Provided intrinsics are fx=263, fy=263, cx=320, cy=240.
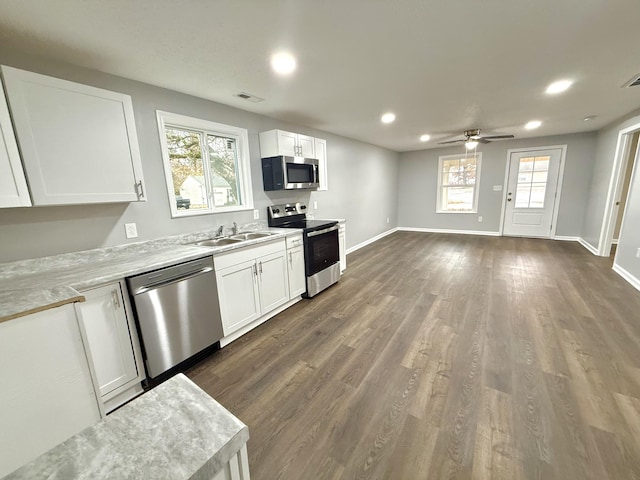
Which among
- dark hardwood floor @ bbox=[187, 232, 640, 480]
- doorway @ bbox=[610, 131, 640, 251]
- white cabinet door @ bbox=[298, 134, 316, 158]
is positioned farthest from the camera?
doorway @ bbox=[610, 131, 640, 251]

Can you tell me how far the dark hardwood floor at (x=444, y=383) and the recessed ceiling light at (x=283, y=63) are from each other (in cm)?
239

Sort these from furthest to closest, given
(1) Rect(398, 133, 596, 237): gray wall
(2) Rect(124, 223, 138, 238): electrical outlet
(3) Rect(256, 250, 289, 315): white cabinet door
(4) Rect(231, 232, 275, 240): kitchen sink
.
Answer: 1. (1) Rect(398, 133, 596, 237): gray wall
2. (4) Rect(231, 232, 275, 240): kitchen sink
3. (3) Rect(256, 250, 289, 315): white cabinet door
4. (2) Rect(124, 223, 138, 238): electrical outlet

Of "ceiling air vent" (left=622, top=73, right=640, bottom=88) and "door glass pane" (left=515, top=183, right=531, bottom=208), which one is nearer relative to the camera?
"ceiling air vent" (left=622, top=73, right=640, bottom=88)

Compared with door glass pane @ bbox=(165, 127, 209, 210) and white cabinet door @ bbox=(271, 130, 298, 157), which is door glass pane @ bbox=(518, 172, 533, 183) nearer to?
white cabinet door @ bbox=(271, 130, 298, 157)

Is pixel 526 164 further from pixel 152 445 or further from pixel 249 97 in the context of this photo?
pixel 152 445

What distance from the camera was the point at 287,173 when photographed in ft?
11.0

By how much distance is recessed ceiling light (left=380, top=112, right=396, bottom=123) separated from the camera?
362 centimetres

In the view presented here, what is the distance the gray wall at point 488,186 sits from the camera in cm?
562

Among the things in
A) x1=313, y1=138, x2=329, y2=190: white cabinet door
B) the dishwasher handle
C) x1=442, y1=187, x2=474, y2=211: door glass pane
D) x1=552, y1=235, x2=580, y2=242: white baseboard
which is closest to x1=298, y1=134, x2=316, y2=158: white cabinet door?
x1=313, y1=138, x2=329, y2=190: white cabinet door

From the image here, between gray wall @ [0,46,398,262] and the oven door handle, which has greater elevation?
gray wall @ [0,46,398,262]

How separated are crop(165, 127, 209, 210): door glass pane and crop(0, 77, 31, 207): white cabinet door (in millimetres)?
1075

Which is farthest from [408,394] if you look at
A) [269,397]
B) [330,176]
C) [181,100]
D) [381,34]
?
[330,176]

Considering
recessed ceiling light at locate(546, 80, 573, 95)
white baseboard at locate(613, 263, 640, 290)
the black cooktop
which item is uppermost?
recessed ceiling light at locate(546, 80, 573, 95)

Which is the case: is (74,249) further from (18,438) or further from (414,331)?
(414,331)
